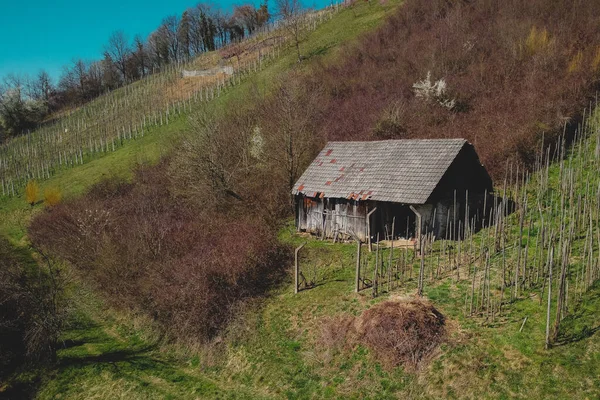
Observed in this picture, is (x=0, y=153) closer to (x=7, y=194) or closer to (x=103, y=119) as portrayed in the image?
(x=103, y=119)

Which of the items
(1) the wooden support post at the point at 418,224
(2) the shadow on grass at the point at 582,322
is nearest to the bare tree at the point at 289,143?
(1) the wooden support post at the point at 418,224

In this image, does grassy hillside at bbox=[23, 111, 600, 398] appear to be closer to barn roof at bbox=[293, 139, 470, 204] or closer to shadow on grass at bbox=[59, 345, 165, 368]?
shadow on grass at bbox=[59, 345, 165, 368]

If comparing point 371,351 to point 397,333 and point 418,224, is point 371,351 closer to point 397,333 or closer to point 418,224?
point 397,333

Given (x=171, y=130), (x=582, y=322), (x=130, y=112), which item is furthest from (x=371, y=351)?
(x=130, y=112)

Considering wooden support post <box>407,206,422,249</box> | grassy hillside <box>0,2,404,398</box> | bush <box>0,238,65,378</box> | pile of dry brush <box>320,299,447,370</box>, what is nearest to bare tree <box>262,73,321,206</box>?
grassy hillside <box>0,2,404,398</box>

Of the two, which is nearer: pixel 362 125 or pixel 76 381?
pixel 76 381

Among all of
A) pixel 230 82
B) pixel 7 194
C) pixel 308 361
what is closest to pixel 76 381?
pixel 308 361
